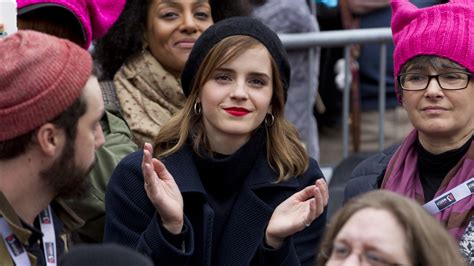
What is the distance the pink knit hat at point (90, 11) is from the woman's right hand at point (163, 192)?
96 centimetres

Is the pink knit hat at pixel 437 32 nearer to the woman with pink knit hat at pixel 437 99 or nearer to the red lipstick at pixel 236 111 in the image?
the woman with pink knit hat at pixel 437 99

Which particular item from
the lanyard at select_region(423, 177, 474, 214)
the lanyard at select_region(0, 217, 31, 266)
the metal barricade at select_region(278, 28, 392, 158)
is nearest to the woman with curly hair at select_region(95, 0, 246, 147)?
the metal barricade at select_region(278, 28, 392, 158)

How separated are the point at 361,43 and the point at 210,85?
2.49 m

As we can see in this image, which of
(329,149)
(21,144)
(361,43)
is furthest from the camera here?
(329,149)

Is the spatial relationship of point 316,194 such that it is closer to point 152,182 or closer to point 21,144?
point 152,182

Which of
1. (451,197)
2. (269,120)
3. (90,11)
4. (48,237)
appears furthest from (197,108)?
(48,237)

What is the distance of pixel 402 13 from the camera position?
512cm

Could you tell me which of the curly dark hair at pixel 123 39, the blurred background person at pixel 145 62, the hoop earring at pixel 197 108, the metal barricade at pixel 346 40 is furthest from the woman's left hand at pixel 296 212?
the metal barricade at pixel 346 40

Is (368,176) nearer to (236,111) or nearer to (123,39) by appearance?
(236,111)

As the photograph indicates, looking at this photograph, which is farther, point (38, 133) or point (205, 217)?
point (205, 217)

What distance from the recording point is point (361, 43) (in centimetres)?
741

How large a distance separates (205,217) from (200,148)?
34 centimetres

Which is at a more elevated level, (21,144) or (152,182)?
(21,144)

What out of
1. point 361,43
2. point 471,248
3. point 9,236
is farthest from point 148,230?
point 361,43
